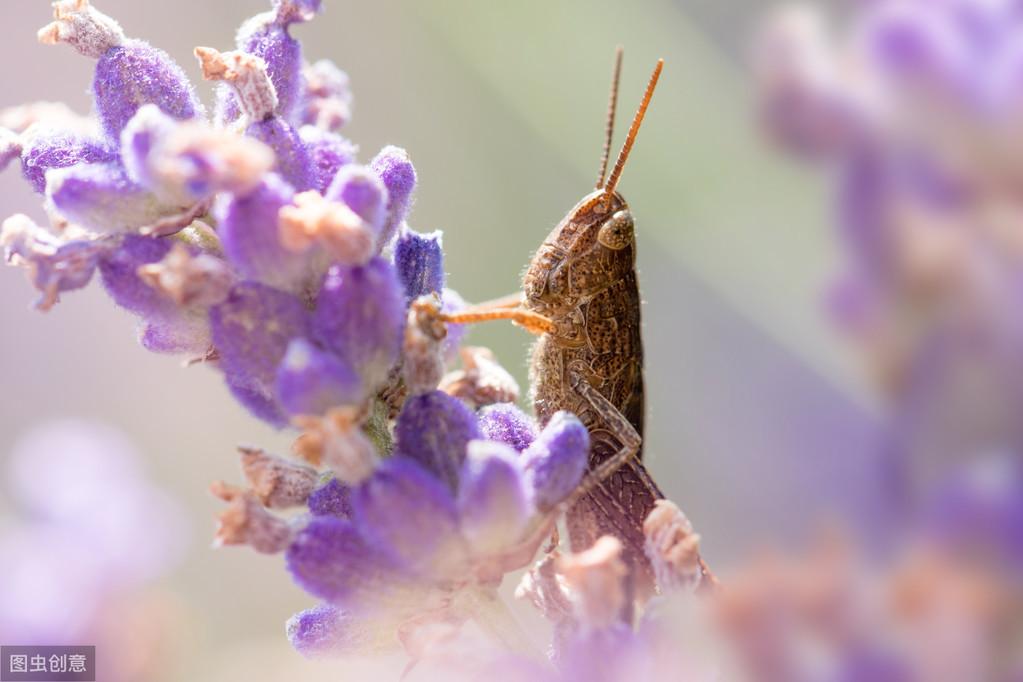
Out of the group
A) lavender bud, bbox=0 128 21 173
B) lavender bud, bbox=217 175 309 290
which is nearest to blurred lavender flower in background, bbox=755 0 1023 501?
lavender bud, bbox=217 175 309 290

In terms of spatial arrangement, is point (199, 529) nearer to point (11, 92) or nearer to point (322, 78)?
point (11, 92)

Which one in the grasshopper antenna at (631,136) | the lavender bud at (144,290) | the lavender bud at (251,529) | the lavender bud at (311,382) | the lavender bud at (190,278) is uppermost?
the grasshopper antenna at (631,136)

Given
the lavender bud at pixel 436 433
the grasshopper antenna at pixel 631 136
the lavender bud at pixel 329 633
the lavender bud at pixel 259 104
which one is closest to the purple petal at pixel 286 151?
the lavender bud at pixel 259 104

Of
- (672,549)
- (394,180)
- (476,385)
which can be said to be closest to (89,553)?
(476,385)

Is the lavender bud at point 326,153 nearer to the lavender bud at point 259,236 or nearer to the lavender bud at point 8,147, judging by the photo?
the lavender bud at point 259,236

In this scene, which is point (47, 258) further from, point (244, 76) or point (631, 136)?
point (631, 136)
